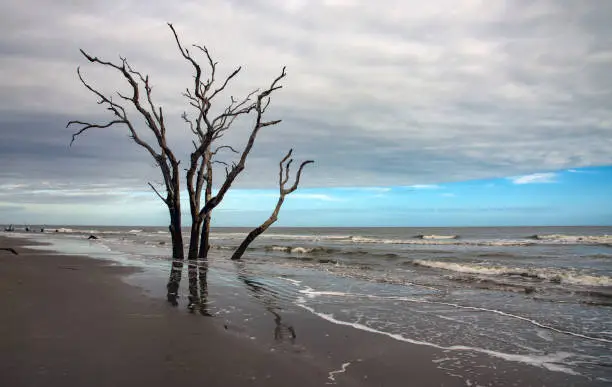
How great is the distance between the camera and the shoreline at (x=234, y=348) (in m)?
3.30

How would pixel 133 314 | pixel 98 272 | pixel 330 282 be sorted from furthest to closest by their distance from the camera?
1. pixel 330 282
2. pixel 98 272
3. pixel 133 314

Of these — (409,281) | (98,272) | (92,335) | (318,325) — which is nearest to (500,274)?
(409,281)

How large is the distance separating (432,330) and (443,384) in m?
2.00

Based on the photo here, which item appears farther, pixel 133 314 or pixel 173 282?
pixel 173 282

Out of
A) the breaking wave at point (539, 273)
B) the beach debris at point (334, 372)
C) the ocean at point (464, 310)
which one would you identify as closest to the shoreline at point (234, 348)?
the beach debris at point (334, 372)

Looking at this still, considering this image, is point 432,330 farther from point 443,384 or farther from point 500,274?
point 500,274

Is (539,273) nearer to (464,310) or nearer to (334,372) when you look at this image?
(464,310)

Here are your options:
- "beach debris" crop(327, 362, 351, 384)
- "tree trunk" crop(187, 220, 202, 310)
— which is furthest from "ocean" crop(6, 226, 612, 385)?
"beach debris" crop(327, 362, 351, 384)

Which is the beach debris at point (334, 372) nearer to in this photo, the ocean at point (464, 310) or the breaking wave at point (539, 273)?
the ocean at point (464, 310)

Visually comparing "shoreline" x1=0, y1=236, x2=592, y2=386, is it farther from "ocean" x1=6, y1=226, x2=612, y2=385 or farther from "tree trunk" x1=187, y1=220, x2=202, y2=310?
"tree trunk" x1=187, y1=220, x2=202, y2=310

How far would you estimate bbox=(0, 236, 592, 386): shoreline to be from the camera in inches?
130

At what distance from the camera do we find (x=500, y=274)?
13.7 meters

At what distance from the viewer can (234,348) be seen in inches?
157

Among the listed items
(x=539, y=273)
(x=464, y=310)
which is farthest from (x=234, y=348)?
(x=539, y=273)
